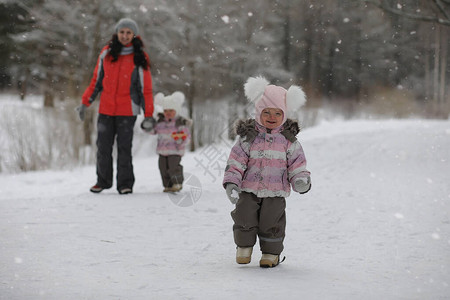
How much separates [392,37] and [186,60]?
74.2 ft

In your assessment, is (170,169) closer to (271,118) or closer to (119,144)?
(119,144)

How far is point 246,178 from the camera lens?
3.60 m

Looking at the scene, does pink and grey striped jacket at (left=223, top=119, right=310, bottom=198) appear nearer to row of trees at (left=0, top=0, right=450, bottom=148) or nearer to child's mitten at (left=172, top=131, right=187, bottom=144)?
child's mitten at (left=172, top=131, right=187, bottom=144)

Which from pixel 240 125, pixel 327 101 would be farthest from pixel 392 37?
pixel 240 125

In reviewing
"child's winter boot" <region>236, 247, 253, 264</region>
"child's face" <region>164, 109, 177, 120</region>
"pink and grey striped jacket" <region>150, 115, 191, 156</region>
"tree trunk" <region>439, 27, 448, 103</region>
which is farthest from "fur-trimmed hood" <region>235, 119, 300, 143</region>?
"tree trunk" <region>439, 27, 448, 103</region>

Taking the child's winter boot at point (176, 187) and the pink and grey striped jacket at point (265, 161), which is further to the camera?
the child's winter boot at point (176, 187)

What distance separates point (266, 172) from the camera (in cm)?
356

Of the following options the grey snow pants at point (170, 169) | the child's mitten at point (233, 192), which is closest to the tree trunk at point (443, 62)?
the grey snow pants at point (170, 169)

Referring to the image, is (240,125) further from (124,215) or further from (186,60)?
(186,60)

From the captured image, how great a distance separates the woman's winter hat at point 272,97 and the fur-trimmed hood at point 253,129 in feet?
0.17

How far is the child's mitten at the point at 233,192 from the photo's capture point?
3414 millimetres

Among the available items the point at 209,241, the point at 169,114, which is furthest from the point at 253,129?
the point at 169,114

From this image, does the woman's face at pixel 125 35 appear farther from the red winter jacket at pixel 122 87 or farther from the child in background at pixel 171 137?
the child in background at pixel 171 137

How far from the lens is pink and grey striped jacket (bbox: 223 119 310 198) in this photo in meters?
3.55
